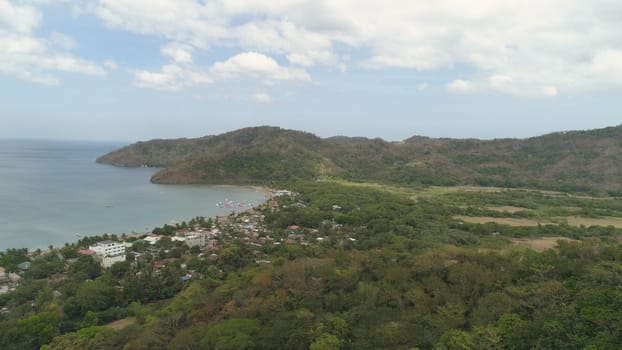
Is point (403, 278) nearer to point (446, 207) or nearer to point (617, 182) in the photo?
point (446, 207)

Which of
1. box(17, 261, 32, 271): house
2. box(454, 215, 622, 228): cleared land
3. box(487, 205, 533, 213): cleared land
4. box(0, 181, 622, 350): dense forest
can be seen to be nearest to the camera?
box(0, 181, 622, 350): dense forest

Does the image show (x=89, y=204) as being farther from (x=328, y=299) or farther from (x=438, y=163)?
(x=438, y=163)

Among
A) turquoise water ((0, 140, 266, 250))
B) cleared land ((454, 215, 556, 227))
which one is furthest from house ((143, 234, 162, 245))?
cleared land ((454, 215, 556, 227))

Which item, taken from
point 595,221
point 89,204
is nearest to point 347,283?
point 595,221

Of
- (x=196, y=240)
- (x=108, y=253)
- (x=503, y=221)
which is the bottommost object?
(x=108, y=253)

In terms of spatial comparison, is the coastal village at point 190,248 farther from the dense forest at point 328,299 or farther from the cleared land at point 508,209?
the cleared land at point 508,209

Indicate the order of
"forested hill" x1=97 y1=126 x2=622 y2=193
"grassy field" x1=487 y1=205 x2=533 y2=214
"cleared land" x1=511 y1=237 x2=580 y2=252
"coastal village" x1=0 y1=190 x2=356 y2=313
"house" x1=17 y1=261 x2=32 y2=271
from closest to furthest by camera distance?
"coastal village" x1=0 y1=190 x2=356 y2=313, "house" x1=17 y1=261 x2=32 y2=271, "cleared land" x1=511 y1=237 x2=580 y2=252, "grassy field" x1=487 y1=205 x2=533 y2=214, "forested hill" x1=97 y1=126 x2=622 y2=193

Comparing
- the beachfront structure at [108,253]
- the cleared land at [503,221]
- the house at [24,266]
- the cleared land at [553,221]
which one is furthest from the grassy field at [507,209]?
the house at [24,266]

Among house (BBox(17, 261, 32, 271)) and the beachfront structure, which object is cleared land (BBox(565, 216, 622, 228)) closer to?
the beachfront structure
